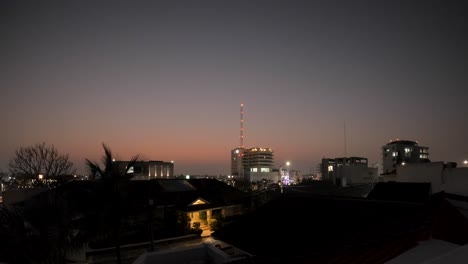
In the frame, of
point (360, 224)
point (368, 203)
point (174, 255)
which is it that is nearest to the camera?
point (360, 224)

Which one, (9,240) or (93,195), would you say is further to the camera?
(93,195)

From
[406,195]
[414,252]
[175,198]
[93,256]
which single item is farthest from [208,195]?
[414,252]

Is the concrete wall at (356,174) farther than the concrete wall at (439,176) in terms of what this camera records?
Yes

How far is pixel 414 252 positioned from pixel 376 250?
3.54ft

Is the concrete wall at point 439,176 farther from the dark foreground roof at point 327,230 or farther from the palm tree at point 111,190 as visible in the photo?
the palm tree at point 111,190

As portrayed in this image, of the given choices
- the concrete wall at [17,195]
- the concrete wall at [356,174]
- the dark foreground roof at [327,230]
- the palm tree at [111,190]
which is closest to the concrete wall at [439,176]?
the dark foreground roof at [327,230]

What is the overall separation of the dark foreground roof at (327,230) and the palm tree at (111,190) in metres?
4.28

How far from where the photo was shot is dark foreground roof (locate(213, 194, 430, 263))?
5.41 meters

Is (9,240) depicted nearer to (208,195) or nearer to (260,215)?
(260,215)

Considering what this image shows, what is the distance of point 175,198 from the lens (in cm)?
3177

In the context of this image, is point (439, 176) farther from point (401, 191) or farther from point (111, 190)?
point (111, 190)

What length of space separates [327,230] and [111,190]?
8.44 metres

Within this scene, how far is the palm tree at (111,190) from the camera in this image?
1159 centimetres

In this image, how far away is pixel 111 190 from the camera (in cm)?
1183
